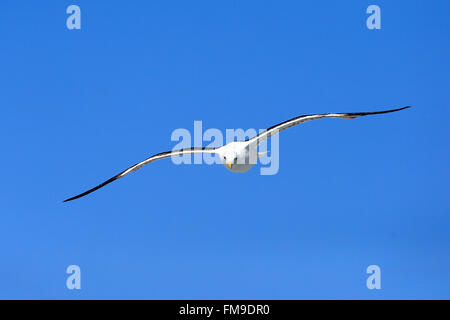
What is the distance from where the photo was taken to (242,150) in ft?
63.8

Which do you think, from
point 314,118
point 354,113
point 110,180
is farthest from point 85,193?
point 354,113

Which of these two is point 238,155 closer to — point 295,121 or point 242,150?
point 242,150

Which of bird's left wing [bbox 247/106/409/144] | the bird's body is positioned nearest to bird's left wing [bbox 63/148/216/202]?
the bird's body

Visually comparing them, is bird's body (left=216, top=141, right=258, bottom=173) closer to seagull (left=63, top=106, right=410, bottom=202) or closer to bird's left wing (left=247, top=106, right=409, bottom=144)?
seagull (left=63, top=106, right=410, bottom=202)

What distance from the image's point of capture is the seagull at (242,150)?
18422 millimetres

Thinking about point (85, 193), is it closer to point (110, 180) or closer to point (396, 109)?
point (110, 180)

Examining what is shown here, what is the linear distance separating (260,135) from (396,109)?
4.45 m

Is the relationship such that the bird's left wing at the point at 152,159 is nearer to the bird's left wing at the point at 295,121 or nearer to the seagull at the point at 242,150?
the seagull at the point at 242,150

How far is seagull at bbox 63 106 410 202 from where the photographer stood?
18.4m
